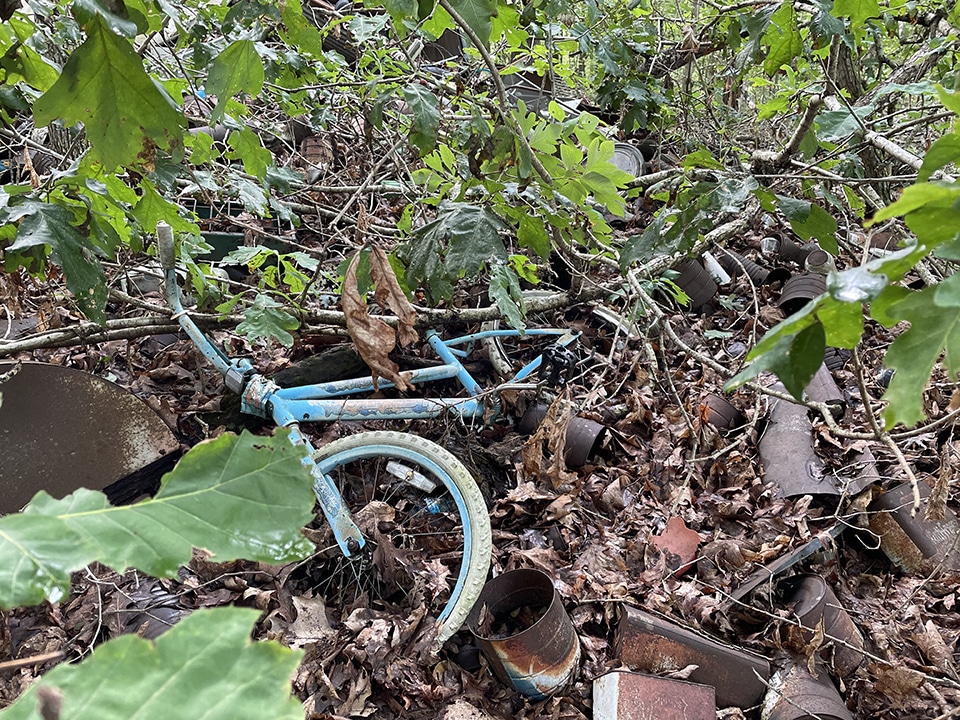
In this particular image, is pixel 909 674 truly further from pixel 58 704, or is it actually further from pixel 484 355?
pixel 58 704

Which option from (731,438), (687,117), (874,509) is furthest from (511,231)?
(687,117)

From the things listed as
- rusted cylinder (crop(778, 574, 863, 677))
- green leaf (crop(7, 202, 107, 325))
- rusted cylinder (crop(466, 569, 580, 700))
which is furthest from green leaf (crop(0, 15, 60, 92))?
rusted cylinder (crop(778, 574, 863, 677))

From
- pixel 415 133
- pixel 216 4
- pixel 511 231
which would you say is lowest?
pixel 511 231

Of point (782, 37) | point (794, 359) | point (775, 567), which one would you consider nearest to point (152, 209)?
point (794, 359)

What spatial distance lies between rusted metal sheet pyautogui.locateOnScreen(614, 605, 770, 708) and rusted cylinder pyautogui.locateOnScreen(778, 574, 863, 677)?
0.26 m

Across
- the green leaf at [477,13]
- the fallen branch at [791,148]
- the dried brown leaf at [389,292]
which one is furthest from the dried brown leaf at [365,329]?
the fallen branch at [791,148]

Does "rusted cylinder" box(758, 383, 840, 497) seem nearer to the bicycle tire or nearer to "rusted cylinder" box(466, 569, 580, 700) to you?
"rusted cylinder" box(466, 569, 580, 700)

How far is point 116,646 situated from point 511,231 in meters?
2.27

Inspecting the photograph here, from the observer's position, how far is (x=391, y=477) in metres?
3.28

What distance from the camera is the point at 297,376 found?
3.59 m

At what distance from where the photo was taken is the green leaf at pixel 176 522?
1.98 ft

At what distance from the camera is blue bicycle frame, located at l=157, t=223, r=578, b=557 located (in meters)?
2.84

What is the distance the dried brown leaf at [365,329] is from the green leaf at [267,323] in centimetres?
46

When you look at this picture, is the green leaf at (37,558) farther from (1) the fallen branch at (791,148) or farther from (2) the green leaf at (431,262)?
(1) the fallen branch at (791,148)
